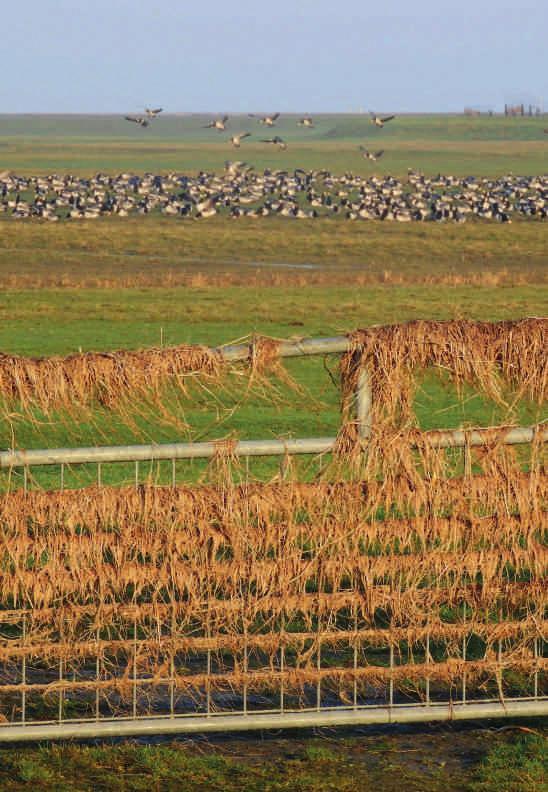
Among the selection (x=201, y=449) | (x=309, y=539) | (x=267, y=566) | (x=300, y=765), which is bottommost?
(x=300, y=765)

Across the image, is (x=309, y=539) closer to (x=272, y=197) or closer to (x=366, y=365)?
(x=366, y=365)

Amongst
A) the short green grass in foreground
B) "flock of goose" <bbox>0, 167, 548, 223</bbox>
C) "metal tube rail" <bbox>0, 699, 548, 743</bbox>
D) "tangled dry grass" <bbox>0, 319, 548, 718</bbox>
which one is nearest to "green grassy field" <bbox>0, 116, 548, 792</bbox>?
the short green grass in foreground

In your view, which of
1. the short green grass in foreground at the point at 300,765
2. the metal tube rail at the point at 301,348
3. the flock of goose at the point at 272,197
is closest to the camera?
the short green grass in foreground at the point at 300,765

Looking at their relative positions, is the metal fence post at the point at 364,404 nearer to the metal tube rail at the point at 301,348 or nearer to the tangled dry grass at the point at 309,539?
the tangled dry grass at the point at 309,539

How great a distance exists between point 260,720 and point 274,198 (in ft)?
262

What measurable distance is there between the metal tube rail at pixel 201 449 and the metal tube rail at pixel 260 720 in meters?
1.20

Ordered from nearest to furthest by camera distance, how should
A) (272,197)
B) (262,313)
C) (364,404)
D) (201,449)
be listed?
1. (201,449)
2. (364,404)
3. (262,313)
4. (272,197)

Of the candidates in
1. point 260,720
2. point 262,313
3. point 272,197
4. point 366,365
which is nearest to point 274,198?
point 272,197

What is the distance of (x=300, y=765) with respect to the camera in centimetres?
700

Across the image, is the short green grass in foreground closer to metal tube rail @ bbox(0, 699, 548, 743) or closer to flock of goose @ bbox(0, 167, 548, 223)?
metal tube rail @ bbox(0, 699, 548, 743)

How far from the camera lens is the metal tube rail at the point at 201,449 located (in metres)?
6.73

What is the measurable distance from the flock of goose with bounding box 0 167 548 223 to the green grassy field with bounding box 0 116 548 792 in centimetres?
342

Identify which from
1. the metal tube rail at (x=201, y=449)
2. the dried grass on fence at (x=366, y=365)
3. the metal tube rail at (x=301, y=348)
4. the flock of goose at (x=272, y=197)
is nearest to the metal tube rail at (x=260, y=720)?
the metal tube rail at (x=201, y=449)

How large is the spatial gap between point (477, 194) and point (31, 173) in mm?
44368
